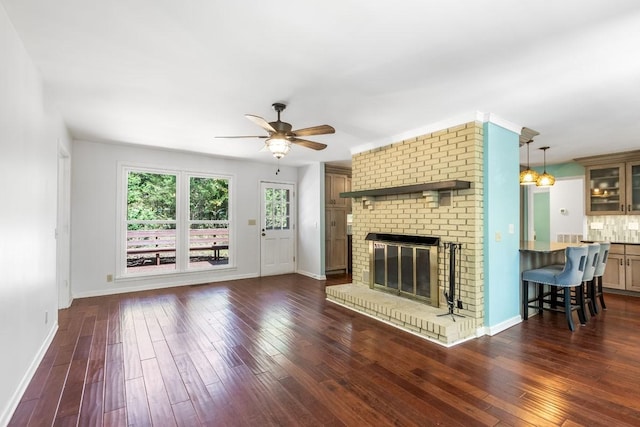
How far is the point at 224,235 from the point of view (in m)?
6.43

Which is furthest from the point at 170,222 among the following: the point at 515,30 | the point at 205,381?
the point at 515,30

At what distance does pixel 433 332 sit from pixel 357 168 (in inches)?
111

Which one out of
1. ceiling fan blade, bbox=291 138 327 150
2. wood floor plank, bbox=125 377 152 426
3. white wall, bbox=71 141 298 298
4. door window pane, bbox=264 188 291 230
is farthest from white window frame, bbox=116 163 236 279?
wood floor plank, bbox=125 377 152 426

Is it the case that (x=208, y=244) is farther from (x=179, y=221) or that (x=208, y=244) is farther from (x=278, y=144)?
(x=278, y=144)

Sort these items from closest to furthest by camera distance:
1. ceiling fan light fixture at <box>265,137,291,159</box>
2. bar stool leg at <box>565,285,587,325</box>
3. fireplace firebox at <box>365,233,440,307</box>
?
1. ceiling fan light fixture at <box>265,137,291,159</box>
2. bar stool leg at <box>565,285,587,325</box>
3. fireplace firebox at <box>365,233,440,307</box>

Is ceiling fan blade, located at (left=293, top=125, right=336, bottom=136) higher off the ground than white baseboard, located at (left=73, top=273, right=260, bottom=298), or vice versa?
ceiling fan blade, located at (left=293, top=125, right=336, bottom=136)

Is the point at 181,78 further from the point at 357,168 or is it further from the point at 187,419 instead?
the point at 357,168

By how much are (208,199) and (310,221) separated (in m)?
2.16

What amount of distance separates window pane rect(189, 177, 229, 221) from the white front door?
82 cm

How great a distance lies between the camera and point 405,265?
425cm

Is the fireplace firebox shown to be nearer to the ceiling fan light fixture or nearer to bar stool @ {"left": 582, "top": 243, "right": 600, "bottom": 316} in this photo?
bar stool @ {"left": 582, "top": 243, "right": 600, "bottom": 316}

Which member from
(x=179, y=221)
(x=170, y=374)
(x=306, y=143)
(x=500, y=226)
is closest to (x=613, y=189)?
(x=500, y=226)

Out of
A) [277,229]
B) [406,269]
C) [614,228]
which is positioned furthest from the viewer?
[277,229]

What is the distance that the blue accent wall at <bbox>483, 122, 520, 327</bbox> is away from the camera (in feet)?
11.5
